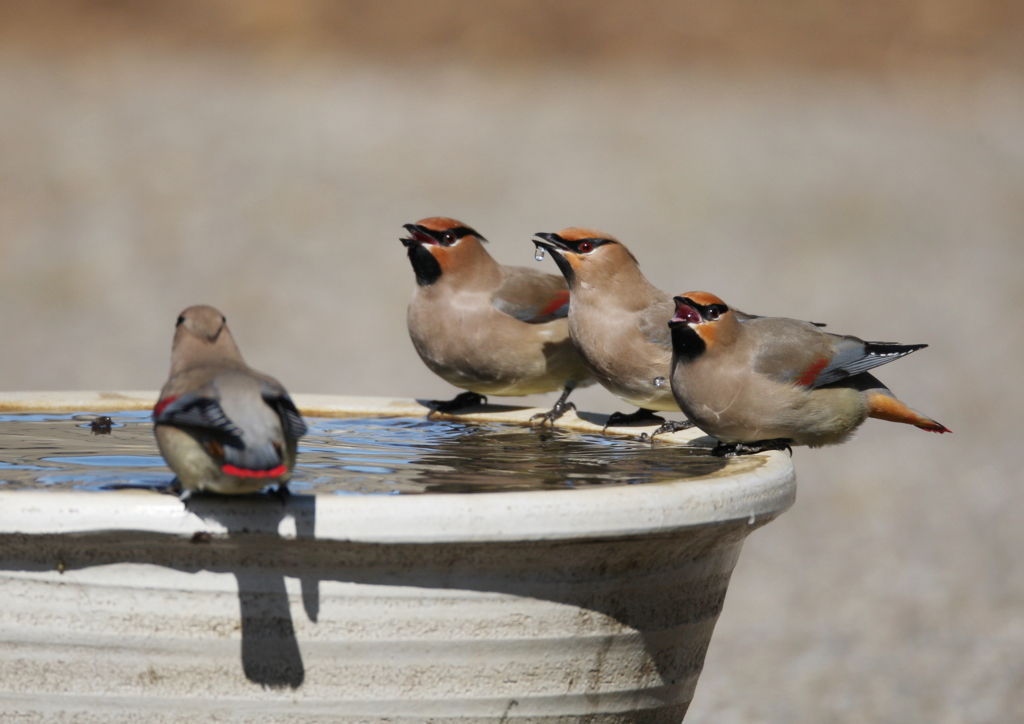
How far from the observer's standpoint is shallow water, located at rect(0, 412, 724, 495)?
8.95ft

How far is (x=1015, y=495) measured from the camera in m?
9.84

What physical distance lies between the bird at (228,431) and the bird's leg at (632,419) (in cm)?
184

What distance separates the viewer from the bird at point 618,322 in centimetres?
407

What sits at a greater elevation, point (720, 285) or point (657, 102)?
point (657, 102)

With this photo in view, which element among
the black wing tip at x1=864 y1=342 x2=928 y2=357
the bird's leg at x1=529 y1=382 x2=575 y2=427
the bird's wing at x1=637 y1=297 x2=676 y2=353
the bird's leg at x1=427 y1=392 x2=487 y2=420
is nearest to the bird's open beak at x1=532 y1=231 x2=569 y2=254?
the bird's wing at x1=637 y1=297 x2=676 y2=353

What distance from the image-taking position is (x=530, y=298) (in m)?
4.44

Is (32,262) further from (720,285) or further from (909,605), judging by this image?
(909,605)

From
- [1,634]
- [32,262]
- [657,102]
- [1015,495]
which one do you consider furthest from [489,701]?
[657,102]

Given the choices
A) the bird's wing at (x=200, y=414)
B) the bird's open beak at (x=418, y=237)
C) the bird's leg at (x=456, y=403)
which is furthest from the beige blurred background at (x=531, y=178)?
the bird's wing at (x=200, y=414)

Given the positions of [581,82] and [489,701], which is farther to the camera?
[581,82]

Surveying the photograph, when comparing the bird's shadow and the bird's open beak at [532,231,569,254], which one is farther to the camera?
the bird's open beak at [532,231,569,254]

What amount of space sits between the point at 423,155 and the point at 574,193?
1.97m

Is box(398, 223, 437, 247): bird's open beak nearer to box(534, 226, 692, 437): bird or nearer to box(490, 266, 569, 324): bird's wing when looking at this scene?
A: box(490, 266, 569, 324): bird's wing

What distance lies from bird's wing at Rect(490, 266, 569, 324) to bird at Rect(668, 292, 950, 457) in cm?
81
